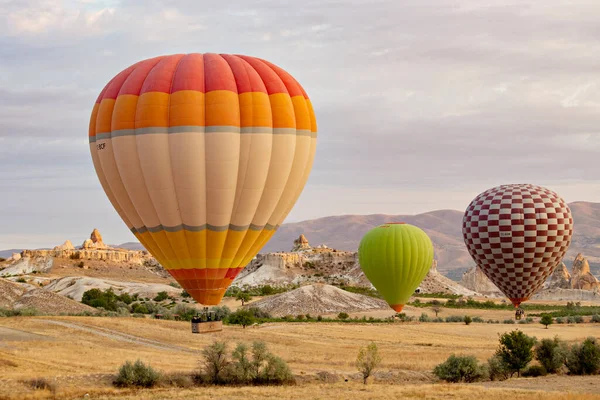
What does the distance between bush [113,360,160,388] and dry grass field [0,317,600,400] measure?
23.7 inches

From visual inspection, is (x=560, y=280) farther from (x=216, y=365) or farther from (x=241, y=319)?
(x=216, y=365)

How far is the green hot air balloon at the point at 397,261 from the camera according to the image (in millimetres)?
60125

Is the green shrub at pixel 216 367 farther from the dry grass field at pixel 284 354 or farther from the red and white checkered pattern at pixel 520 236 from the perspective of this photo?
the red and white checkered pattern at pixel 520 236

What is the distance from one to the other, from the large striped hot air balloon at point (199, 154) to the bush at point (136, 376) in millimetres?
3656

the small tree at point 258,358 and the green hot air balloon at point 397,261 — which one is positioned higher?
the green hot air balloon at point 397,261

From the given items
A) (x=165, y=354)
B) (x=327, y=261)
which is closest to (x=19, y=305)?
(x=165, y=354)

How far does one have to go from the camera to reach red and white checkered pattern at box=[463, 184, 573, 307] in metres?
61.0

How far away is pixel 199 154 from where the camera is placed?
32969 mm

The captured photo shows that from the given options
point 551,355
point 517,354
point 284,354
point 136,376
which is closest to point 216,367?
point 136,376

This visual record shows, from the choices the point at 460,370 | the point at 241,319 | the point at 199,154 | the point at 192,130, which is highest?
the point at 192,130

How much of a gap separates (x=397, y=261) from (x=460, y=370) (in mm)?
21759

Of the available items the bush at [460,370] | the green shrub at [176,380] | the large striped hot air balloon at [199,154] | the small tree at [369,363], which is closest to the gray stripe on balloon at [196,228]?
the large striped hot air balloon at [199,154]

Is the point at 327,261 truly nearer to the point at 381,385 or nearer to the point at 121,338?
the point at 121,338

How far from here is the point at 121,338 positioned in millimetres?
49094
